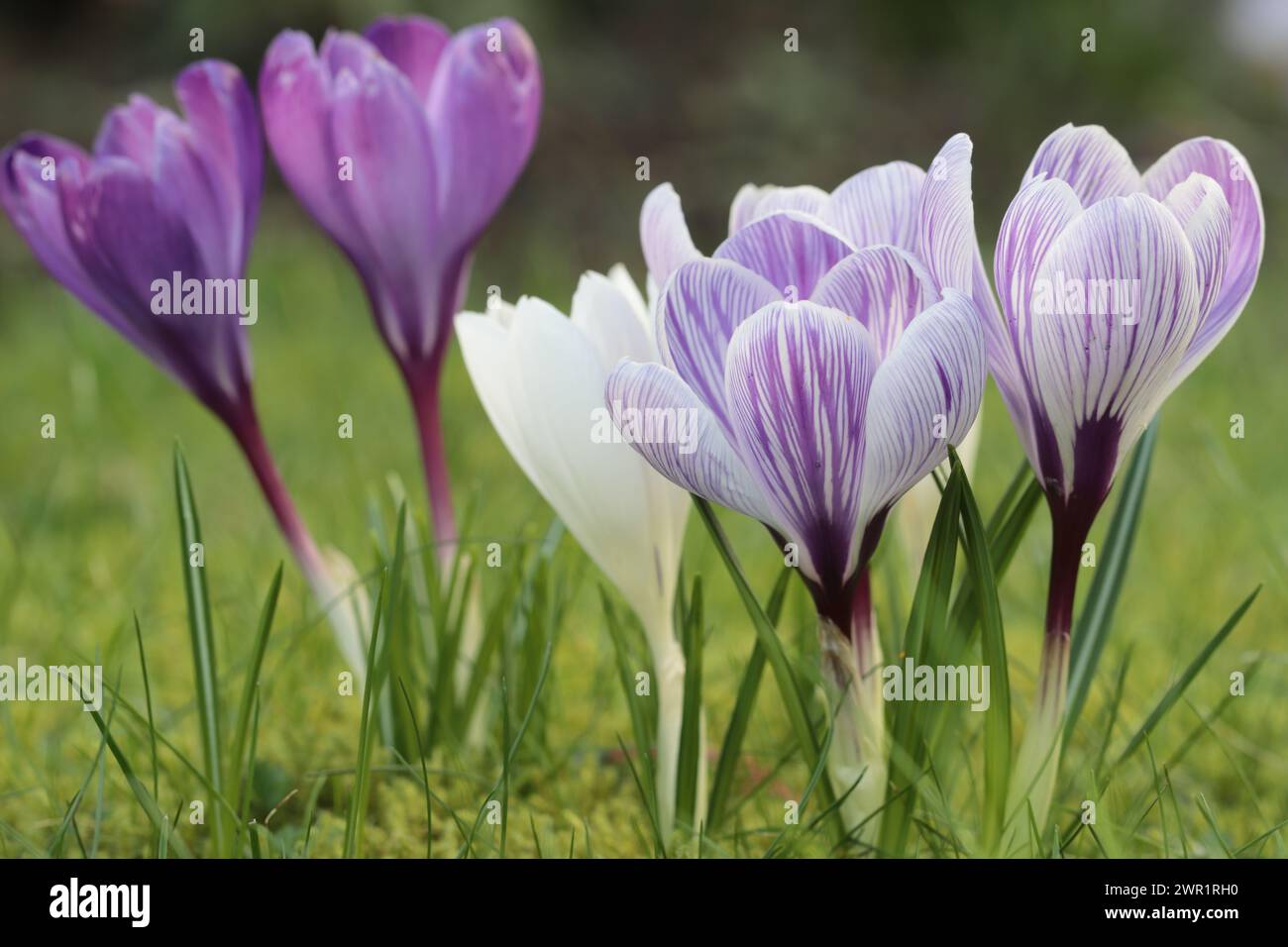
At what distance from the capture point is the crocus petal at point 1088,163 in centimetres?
69

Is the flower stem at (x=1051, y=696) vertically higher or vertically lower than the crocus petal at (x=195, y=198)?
lower

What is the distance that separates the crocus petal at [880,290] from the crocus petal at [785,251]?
3cm

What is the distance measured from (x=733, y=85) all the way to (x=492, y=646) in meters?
2.89

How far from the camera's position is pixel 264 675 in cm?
123

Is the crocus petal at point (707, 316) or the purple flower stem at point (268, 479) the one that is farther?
the purple flower stem at point (268, 479)

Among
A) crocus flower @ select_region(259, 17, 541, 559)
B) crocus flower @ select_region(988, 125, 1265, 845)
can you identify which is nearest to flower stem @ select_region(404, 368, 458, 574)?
crocus flower @ select_region(259, 17, 541, 559)

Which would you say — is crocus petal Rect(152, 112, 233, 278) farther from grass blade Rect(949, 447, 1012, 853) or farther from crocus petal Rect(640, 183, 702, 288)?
grass blade Rect(949, 447, 1012, 853)

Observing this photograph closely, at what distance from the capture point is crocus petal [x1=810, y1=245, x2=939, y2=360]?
633mm

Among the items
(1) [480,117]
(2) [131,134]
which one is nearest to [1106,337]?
(1) [480,117]

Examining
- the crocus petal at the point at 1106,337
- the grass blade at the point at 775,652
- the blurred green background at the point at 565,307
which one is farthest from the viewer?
the blurred green background at the point at 565,307

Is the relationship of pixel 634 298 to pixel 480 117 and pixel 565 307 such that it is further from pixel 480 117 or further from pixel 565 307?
pixel 565 307

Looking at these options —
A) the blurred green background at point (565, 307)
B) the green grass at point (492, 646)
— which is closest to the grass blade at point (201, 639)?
the green grass at point (492, 646)

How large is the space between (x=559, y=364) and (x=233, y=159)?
0.31m

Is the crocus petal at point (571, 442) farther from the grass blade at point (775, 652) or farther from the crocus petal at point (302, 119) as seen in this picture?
the crocus petal at point (302, 119)
